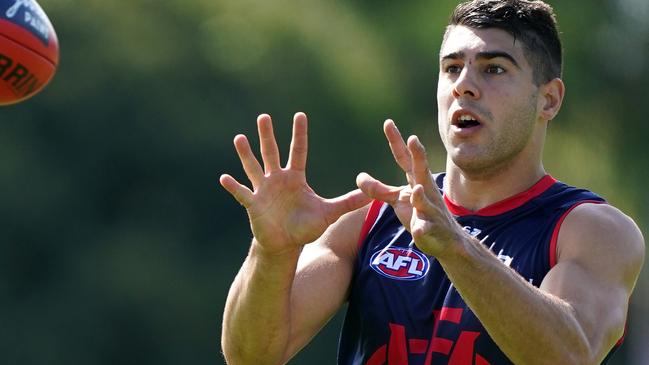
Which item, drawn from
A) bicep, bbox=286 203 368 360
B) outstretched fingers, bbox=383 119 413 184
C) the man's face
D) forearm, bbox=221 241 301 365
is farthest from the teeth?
forearm, bbox=221 241 301 365

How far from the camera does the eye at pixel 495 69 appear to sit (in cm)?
618

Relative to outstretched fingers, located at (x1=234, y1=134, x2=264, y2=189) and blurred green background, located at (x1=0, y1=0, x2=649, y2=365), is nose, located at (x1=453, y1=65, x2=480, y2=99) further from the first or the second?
blurred green background, located at (x1=0, y1=0, x2=649, y2=365)

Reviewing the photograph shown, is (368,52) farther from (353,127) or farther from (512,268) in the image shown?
(512,268)

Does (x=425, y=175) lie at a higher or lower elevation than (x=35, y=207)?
higher

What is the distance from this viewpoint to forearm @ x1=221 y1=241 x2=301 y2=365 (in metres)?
5.86

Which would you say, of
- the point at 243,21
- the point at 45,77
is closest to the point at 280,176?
the point at 45,77

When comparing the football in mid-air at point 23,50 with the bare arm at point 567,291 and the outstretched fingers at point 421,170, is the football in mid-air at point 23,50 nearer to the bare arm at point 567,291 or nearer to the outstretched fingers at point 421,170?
the outstretched fingers at point 421,170

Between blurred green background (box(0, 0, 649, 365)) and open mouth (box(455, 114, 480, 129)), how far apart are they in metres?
12.5

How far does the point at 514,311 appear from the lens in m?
5.29

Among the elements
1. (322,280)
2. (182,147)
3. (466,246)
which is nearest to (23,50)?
(322,280)

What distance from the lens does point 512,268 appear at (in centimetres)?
581

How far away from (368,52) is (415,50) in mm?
769

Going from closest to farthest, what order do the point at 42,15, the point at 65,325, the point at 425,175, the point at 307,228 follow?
the point at 425,175 < the point at 307,228 < the point at 42,15 < the point at 65,325

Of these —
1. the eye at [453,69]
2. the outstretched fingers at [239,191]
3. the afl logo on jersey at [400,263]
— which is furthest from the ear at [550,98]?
the outstretched fingers at [239,191]
